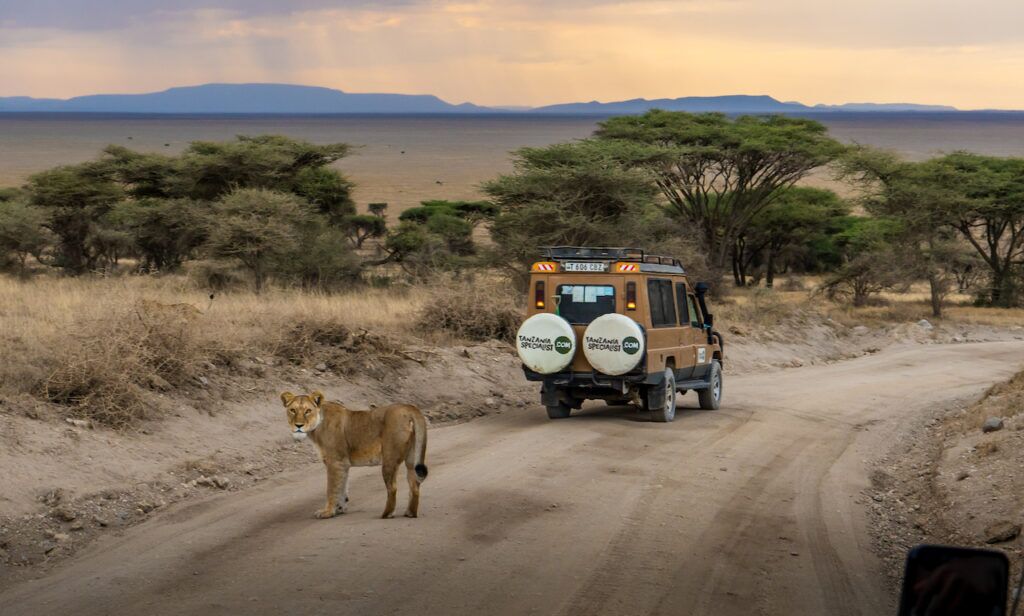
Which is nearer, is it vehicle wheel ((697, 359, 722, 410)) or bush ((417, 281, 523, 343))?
vehicle wheel ((697, 359, 722, 410))

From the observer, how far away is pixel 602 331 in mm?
15547

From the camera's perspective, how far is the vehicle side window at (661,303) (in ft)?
53.3

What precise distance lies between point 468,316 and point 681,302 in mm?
5537

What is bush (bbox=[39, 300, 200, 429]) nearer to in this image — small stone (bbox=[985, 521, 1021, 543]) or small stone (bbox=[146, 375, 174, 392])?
small stone (bbox=[146, 375, 174, 392])

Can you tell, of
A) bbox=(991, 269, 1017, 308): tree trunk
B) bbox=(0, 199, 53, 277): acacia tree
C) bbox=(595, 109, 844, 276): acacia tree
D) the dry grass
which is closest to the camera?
the dry grass

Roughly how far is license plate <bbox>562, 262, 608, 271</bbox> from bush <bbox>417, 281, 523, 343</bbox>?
5.60m

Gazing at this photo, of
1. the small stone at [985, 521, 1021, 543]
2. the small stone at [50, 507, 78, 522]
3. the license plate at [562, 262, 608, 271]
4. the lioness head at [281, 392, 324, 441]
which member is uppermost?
the license plate at [562, 262, 608, 271]

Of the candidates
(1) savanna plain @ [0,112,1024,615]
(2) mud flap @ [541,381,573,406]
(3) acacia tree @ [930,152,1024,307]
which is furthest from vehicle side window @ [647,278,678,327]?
(3) acacia tree @ [930,152,1024,307]

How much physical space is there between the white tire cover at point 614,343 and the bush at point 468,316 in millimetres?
6193

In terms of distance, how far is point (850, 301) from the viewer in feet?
138

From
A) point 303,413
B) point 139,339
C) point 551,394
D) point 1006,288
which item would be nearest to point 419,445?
point 303,413

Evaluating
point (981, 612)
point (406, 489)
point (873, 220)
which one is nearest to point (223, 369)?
point (406, 489)

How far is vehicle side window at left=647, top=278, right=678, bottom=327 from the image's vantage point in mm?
16234

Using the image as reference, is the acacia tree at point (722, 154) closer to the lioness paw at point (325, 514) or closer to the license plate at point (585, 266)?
the license plate at point (585, 266)
